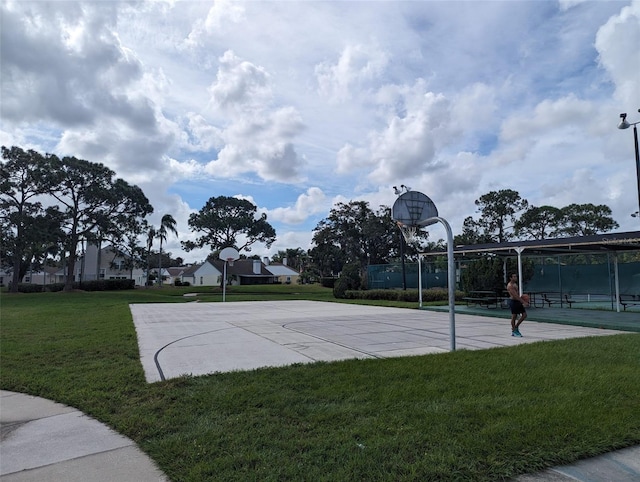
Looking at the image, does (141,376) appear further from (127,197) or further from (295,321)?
(127,197)

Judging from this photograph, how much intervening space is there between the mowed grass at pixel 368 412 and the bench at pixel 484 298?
10.2m

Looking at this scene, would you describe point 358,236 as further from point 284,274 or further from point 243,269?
point 284,274

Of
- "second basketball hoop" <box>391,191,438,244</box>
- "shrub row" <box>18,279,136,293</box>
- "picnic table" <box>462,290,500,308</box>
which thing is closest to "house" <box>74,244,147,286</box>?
"shrub row" <box>18,279,136,293</box>

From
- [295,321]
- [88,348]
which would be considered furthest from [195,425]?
[295,321]

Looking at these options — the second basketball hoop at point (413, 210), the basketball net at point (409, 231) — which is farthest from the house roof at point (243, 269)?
the second basketball hoop at point (413, 210)

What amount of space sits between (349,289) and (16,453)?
27.2 metres

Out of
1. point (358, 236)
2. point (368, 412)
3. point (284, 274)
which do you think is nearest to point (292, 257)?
point (284, 274)

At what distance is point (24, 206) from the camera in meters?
35.6

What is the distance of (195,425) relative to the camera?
163 inches

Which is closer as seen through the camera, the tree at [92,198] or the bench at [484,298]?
the bench at [484,298]

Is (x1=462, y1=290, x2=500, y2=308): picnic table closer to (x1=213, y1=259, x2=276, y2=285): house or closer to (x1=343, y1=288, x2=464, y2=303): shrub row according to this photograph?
(x1=343, y1=288, x2=464, y2=303): shrub row

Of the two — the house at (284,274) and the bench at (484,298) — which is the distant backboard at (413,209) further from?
the house at (284,274)

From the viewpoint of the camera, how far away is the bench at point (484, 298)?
17645mm

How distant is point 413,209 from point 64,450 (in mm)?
7439
